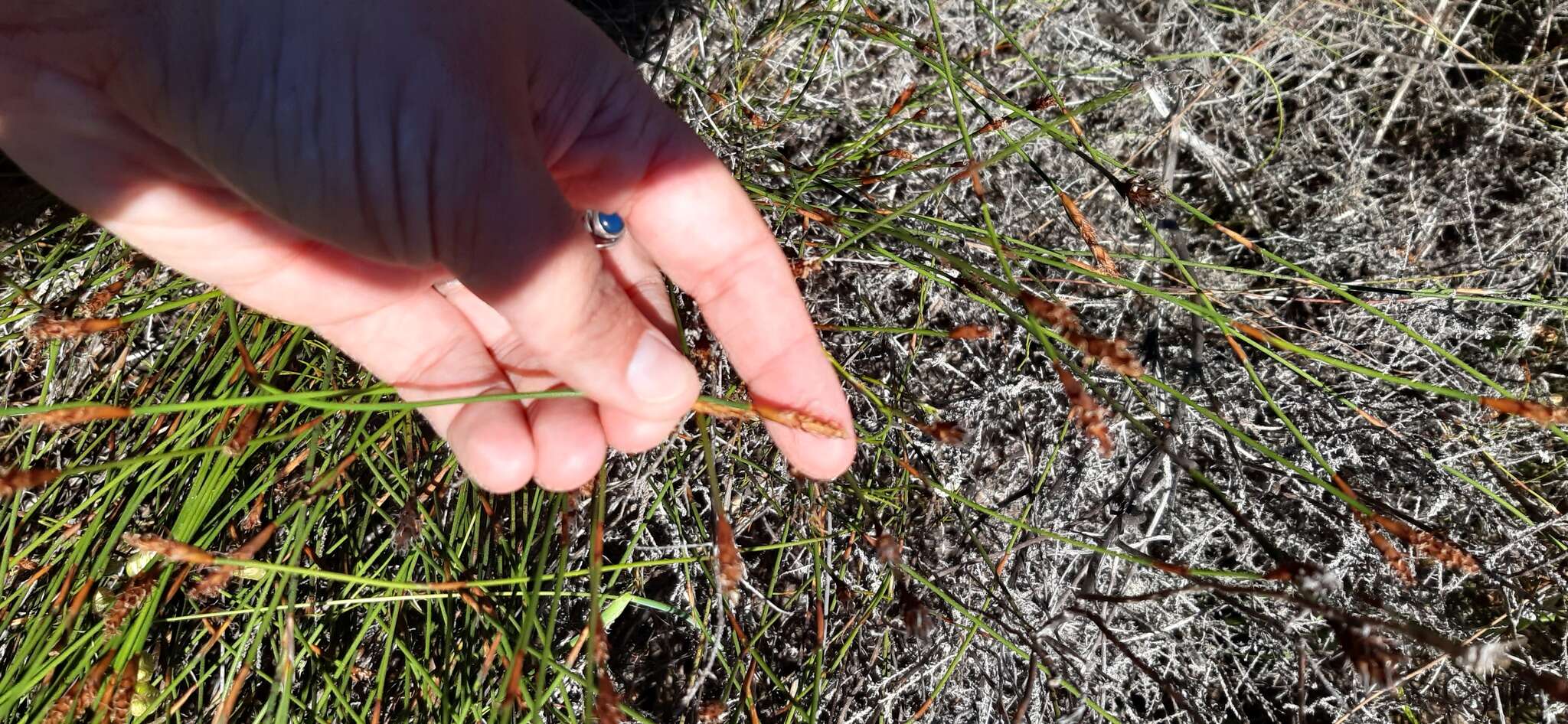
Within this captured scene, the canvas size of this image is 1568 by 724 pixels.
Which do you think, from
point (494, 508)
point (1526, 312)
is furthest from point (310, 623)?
point (1526, 312)

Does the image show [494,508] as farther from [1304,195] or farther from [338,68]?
[1304,195]

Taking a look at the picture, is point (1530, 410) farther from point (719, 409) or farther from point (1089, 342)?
point (719, 409)

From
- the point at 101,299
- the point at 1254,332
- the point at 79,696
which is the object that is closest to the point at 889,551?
the point at 1254,332

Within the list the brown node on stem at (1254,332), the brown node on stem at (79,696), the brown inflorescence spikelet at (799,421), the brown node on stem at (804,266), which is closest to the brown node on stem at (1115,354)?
the brown inflorescence spikelet at (799,421)

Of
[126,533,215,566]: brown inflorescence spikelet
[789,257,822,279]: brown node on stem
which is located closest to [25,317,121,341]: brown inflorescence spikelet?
[126,533,215,566]: brown inflorescence spikelet

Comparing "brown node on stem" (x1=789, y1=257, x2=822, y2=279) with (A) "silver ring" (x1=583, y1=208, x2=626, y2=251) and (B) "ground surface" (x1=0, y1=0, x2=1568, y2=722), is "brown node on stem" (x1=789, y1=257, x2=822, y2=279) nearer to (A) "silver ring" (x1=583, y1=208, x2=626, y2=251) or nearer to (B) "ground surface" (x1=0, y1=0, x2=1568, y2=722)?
(B) "ground surface" (x1=0, y1=0, x2=1568, y2=722)
